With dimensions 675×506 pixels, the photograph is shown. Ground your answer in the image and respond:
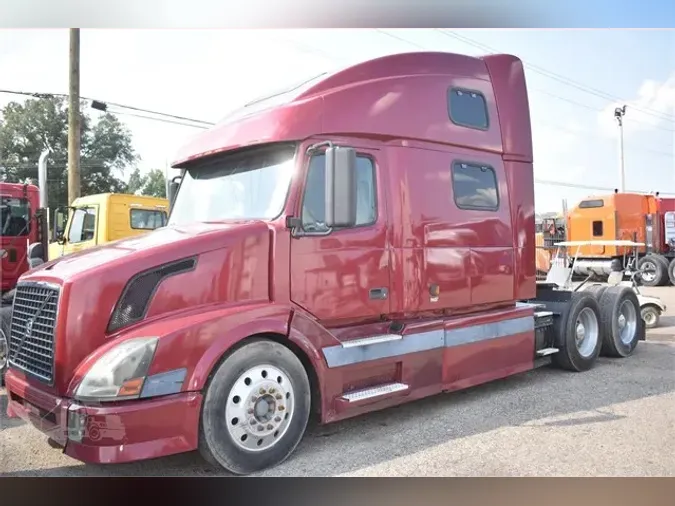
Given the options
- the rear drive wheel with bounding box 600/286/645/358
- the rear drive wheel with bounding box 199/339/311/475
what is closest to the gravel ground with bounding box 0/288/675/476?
the rear drive wheel with bounding box 199/339/311/475

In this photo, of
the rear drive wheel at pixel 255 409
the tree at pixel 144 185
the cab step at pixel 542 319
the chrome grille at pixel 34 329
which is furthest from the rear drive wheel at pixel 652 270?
the chrome grille at pixel 34 329

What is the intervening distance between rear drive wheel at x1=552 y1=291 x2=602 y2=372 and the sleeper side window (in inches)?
80.6

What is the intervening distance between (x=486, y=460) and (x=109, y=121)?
27.8 ft

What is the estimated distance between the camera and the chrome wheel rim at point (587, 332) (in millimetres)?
7066

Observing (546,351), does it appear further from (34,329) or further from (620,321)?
(34,329)

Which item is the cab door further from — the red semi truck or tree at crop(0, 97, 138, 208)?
tree at crop(0, 97, 138, 208)

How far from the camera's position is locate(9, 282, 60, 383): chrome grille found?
3680 millimetres

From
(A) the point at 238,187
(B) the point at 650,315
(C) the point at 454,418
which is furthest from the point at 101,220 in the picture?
(B) the point at 650,315

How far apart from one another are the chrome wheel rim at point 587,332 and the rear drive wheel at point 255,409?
447 cm

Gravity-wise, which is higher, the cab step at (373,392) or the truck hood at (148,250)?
the truck hood at (148,250)

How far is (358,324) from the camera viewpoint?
4.69 metres

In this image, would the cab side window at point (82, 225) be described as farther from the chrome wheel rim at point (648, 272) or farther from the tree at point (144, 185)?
the chrome wheel rim at point (648, 272)

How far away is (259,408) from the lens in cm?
387

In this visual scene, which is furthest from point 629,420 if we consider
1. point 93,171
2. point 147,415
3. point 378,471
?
point 93,171
